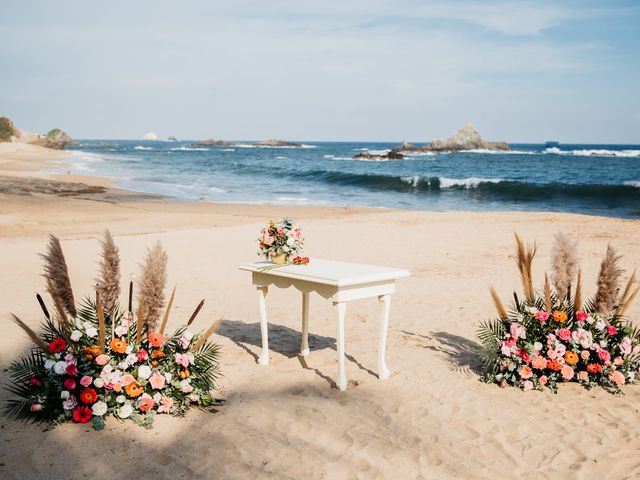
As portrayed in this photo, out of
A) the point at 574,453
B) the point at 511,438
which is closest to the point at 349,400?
the point at 511,438

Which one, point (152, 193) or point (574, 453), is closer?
point (574, 453)

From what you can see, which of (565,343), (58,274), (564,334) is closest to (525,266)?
(564,334)

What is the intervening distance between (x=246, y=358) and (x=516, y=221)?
1335cm

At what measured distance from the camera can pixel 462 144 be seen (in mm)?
105000

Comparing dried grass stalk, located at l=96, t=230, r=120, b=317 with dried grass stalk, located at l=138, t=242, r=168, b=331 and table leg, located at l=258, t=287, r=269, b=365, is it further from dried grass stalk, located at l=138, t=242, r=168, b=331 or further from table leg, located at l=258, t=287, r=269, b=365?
table leg, located at l=258, t=287, r=269, b=365

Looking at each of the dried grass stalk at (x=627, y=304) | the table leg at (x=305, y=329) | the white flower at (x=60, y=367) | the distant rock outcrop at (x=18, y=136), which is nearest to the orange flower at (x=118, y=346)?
the white flower at (x=60, y=367)

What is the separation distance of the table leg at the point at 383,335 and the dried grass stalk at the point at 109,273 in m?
2.26

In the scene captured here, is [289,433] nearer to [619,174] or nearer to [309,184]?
[309,184]

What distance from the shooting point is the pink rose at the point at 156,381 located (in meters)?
4.54

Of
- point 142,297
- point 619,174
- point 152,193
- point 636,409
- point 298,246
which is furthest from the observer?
point 619,174

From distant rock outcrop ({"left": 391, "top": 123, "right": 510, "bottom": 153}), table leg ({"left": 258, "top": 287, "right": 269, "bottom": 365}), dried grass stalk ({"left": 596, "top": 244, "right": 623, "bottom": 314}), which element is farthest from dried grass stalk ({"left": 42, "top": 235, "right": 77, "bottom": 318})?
distant rock outcrop ({"left": 391, "top": 123, "right": 510, "bottom": 153})

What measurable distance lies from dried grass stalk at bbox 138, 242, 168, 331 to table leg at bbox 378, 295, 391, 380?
1.97m

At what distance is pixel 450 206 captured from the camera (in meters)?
27.8

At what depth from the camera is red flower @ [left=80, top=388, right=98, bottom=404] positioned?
439cm
